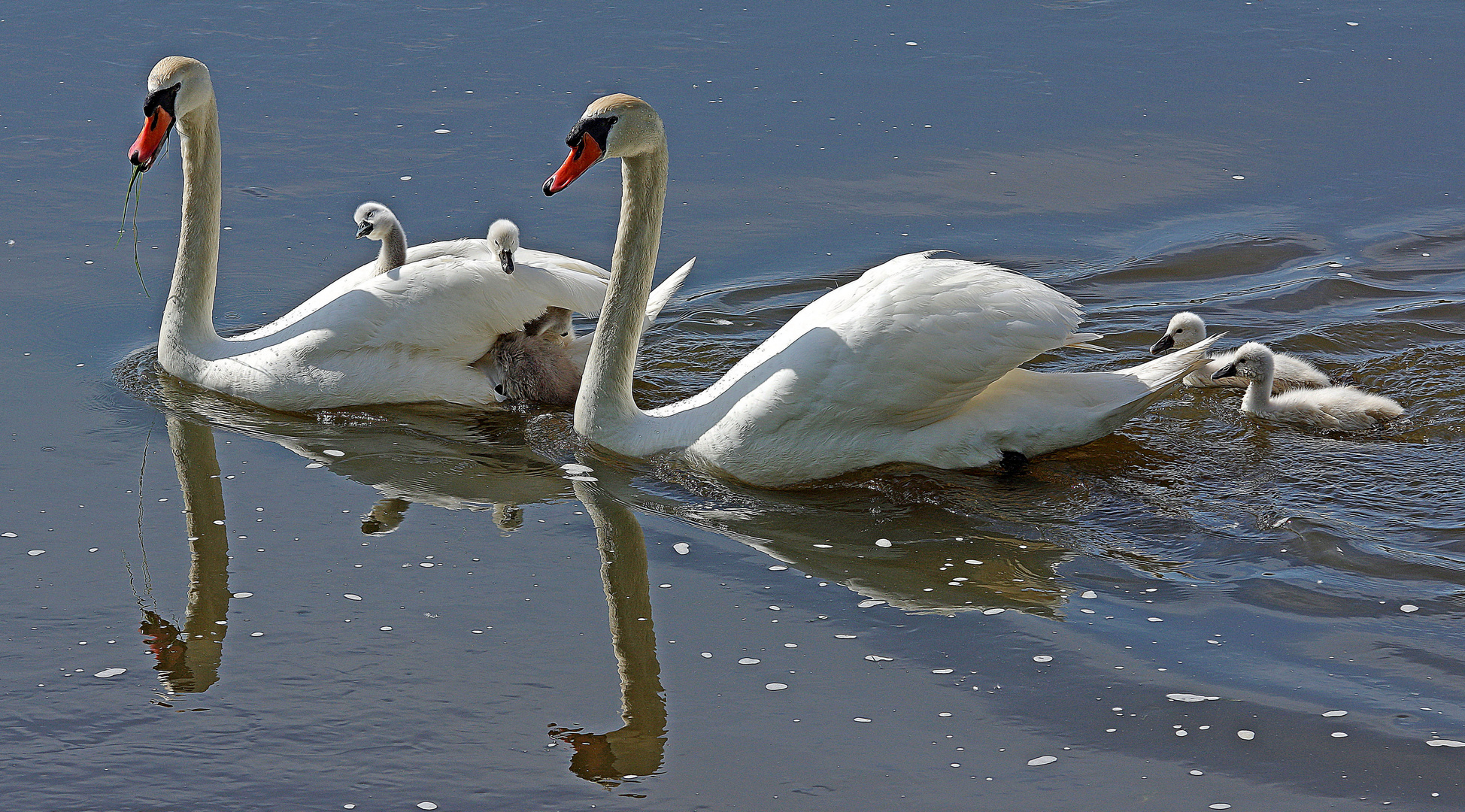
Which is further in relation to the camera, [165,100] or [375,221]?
[375,221]

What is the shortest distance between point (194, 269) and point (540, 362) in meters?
1.86

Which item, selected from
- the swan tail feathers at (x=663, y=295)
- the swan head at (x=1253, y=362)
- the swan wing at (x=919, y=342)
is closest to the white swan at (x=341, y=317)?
the swan tail feathers at (x=663, y=295)

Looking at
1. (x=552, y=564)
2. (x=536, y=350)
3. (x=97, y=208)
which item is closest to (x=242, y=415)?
(x=536, y=350)

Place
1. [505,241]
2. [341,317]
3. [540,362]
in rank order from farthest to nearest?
1. [540,362]
2. [341,317]
3. [505,241]

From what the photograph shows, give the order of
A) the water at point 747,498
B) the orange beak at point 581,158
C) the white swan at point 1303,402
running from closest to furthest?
the water at point 747,498 < the orange beak at point 581,158 < the white swan at point 1303,402

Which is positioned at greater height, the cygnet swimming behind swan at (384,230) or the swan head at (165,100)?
the swan head at (165,100)

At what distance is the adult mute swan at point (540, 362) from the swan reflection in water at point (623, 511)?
133 mm

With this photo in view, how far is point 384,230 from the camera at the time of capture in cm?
777

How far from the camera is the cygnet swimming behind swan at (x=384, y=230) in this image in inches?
305

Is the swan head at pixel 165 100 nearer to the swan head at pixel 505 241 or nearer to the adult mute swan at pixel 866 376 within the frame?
the swan head at pixel 505 241

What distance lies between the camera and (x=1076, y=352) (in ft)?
28.7

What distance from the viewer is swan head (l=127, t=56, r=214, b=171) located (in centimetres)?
742

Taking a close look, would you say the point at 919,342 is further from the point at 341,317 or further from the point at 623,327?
the point at 341,317

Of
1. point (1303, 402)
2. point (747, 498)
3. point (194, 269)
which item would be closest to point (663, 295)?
point (747, 498)
